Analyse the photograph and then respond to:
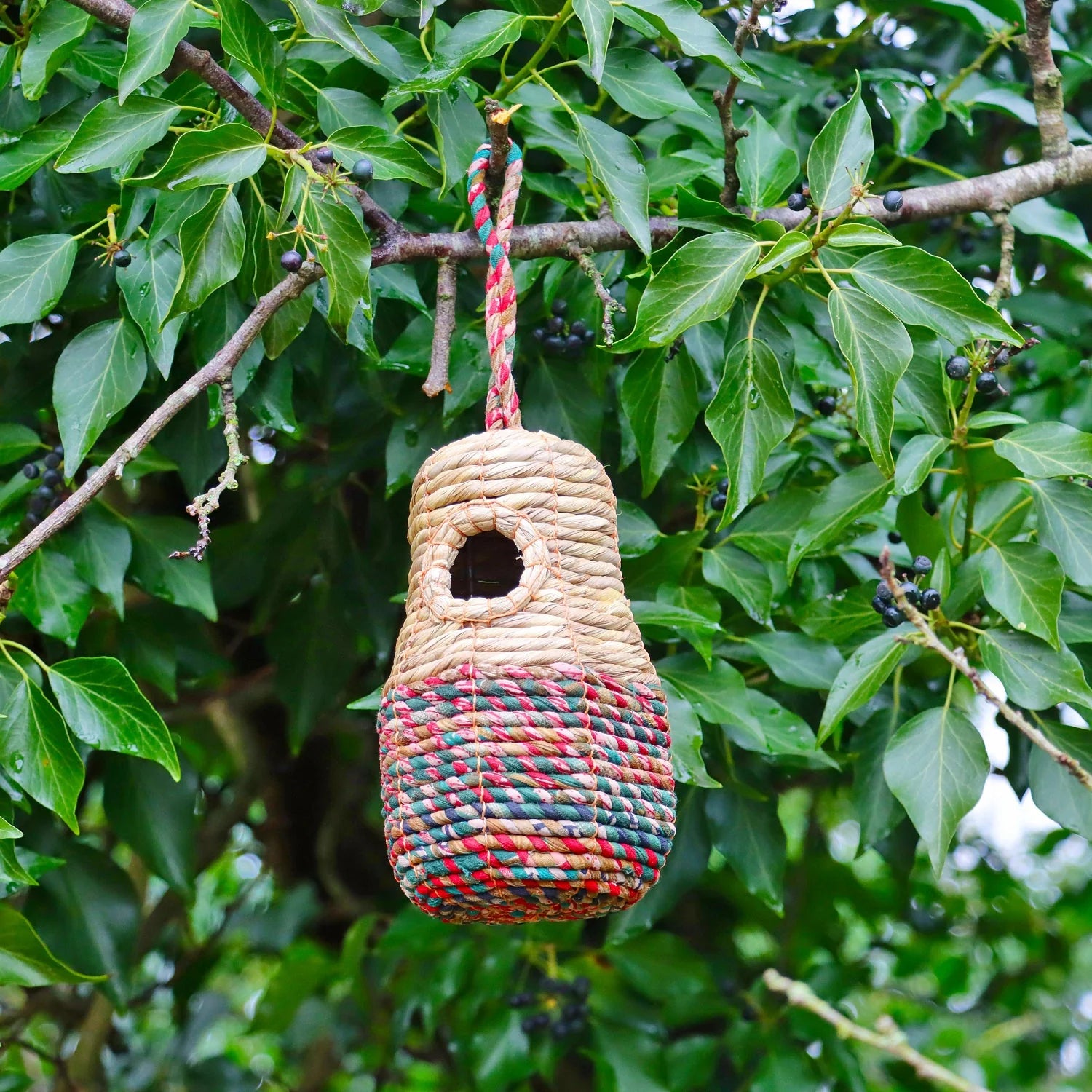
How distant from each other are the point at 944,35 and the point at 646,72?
1241 millimetres

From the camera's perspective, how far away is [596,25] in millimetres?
1197

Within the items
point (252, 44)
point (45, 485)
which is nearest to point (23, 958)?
point (45, 485)

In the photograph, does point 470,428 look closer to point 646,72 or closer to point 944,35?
point 646,72

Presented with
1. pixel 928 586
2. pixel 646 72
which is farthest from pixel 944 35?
pixel 928 586

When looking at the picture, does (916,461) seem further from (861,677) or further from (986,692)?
(986,692)

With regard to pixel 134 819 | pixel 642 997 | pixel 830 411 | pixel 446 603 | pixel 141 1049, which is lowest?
pixel 141 1049

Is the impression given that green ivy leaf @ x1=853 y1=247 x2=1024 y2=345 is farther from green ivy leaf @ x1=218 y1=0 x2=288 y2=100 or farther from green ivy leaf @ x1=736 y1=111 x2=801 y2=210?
green ivy leaf @ x1=218 y1=0 x2=288 y2=100

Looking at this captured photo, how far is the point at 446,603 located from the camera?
3.69 ft

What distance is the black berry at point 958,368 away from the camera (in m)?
1.47

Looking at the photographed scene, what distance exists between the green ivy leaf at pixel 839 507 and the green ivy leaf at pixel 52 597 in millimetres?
833

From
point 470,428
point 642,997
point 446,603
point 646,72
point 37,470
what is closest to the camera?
point 446,603

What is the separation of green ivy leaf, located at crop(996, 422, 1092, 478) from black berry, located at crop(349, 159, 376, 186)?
41 cm

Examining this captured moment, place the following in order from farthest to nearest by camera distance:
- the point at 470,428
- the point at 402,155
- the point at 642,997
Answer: the point at 642,997
the point at 470,428
the point at 402,155

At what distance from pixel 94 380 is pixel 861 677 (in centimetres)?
90
